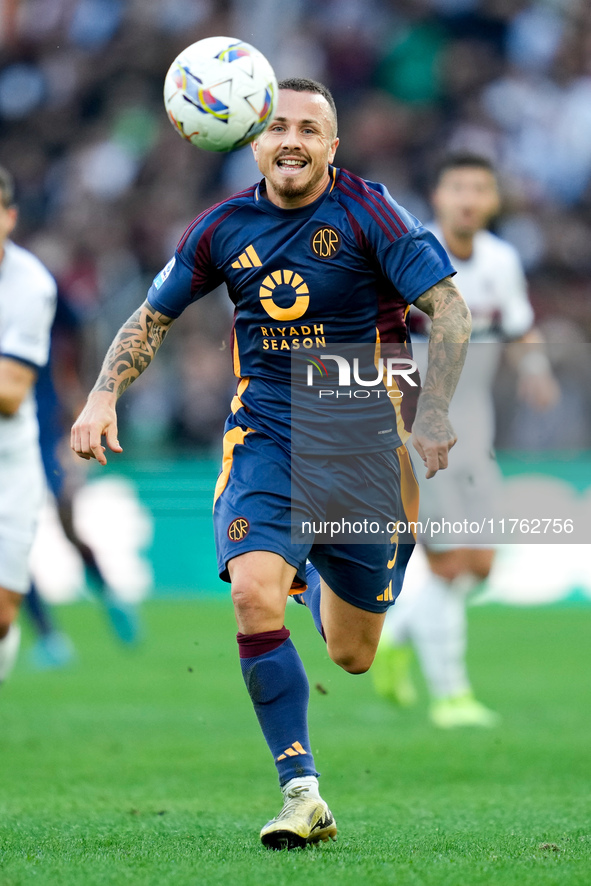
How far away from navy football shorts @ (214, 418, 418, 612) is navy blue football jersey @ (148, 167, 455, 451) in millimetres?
97

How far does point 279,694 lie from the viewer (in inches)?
171

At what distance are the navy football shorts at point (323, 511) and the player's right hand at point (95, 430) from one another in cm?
46

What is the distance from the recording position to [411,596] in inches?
317

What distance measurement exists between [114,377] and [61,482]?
20.0ft

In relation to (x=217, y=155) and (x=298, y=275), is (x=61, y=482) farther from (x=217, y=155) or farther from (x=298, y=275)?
(x=217, y=155)

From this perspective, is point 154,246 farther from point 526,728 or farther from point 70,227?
point 526,728

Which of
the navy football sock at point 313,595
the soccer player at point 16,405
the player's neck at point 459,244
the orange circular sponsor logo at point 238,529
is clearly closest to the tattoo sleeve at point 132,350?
the orange circular sponsor logo at point 238,529

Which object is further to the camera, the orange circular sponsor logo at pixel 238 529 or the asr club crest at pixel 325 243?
the asr club crest at pixel 325 243

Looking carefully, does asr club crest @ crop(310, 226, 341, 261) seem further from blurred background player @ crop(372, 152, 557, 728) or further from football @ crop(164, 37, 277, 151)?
blurred background player @ crop(372, 152, 557, 728)

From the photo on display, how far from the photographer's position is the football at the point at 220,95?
4230 millimetres

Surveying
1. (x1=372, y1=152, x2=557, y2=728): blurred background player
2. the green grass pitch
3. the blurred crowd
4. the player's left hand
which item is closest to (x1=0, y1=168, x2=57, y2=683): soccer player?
the green grass pitch

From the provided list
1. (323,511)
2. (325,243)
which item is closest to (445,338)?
(325,243)

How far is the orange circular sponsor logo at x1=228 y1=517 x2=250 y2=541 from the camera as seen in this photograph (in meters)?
4.38

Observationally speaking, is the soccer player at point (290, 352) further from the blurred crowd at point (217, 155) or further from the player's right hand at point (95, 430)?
the blurred crowd at point (217, 155)
